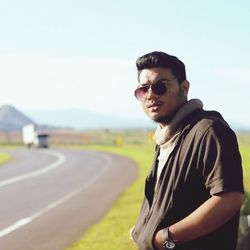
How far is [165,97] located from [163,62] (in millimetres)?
199

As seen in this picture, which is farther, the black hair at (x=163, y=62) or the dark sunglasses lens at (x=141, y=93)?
the dark sunglasses lens at (x=141, y=93)

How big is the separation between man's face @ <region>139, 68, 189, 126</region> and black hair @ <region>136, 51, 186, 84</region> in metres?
0.02

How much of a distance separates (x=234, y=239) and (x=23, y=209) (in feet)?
47.9

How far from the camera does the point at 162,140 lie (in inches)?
135

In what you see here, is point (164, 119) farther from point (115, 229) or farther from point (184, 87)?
point (115, 229)

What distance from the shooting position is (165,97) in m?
3.43

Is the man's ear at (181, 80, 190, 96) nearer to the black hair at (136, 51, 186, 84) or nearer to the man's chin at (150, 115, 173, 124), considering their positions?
the black hair at (136, 51, 186, 84)

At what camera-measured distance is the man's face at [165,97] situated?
3.43 m

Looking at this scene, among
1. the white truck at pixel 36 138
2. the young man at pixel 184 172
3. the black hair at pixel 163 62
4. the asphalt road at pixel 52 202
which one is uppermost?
the black hair at pixel 163 62

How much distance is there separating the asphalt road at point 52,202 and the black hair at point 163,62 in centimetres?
826

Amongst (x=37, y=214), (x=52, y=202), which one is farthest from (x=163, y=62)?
(x=52, y=202)

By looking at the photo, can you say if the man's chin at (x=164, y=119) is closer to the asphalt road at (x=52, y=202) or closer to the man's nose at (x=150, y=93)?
the man's nose at (x=150, y=93)

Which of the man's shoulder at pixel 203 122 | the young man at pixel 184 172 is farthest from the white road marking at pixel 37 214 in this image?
the man's shoulder at pixel 203 122

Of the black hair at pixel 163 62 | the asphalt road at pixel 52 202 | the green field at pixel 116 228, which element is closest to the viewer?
the black hair at pixel 163 62
